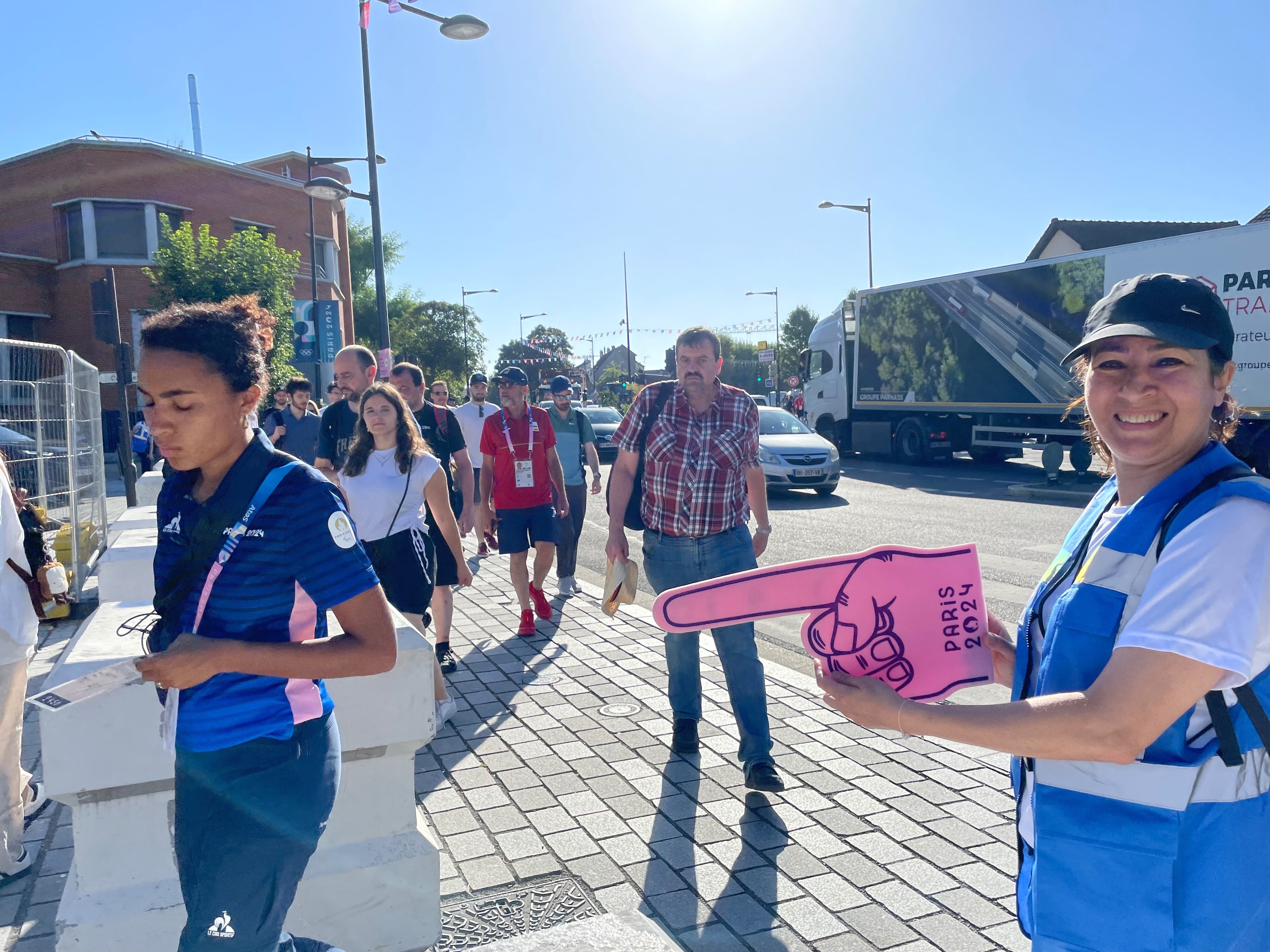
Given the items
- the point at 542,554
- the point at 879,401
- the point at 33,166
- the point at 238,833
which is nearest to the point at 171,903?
the point at 238,833

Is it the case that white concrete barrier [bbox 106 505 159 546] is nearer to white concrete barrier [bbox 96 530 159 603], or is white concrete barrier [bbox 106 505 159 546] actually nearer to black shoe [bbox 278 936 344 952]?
white concrete barrier [bbox 96 530 159 603]

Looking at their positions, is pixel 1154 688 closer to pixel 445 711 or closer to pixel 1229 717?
pixel 1229 717

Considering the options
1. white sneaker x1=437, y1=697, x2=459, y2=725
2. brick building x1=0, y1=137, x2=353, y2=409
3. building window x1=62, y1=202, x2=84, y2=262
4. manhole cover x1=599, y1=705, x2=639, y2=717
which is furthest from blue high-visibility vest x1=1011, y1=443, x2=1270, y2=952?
building window x1=62, y1=202, x2=84, y2=262

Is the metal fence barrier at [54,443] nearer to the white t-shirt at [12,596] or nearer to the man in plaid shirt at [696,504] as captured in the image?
the white t-shirt at [12,596]

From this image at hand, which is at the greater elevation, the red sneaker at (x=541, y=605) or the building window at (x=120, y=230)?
the building window at (x=120, y=230)

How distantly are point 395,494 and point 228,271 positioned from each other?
21.4m

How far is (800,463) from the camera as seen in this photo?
15266mm

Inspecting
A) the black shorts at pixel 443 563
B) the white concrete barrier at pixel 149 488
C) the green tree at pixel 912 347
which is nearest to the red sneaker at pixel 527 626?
the black shorts at pixel 443 563

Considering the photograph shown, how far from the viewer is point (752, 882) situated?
3211 mm

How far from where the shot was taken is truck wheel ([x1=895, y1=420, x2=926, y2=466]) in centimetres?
2058

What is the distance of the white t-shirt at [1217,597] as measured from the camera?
124 centimetres

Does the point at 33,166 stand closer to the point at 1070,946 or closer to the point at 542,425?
the point at 542,425

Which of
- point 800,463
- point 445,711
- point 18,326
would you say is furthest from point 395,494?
point 18,326

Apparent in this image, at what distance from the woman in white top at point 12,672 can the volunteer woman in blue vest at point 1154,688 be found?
3.08 metres
